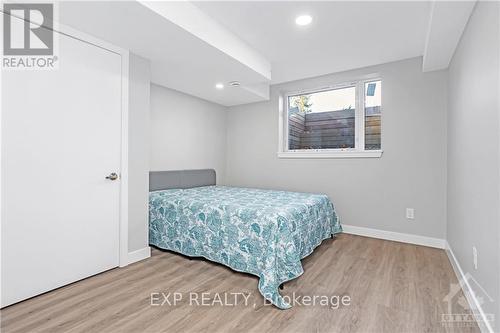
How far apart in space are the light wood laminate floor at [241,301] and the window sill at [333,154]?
136 cm

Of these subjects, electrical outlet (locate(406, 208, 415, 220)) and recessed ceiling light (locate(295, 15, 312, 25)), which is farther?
electrical outlet (locate(406, 208, 415, 220))

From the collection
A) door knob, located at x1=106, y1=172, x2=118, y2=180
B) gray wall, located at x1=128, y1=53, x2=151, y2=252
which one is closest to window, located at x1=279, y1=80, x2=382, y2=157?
gray wall, located at x1=128, y1=53, x2=151, y2=252

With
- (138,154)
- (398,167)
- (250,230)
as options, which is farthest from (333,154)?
(138,154)

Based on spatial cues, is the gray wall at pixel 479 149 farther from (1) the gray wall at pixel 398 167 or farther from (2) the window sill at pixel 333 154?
(2) the window sill at pixel 333 154

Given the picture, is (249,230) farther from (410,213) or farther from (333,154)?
(410,213)

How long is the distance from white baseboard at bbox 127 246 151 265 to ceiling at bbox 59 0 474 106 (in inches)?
81.5

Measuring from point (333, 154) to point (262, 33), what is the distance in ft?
6.55

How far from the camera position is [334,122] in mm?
3855

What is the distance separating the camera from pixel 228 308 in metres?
1.78

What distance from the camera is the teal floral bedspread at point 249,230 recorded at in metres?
2.06

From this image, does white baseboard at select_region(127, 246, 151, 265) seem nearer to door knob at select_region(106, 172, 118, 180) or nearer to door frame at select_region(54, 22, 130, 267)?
door frame at select_region(54, 22, 130, 267)

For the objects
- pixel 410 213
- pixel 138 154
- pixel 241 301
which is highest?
pixel 138 154

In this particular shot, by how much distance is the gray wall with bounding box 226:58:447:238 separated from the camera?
3.03 metres

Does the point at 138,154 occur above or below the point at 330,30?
below
